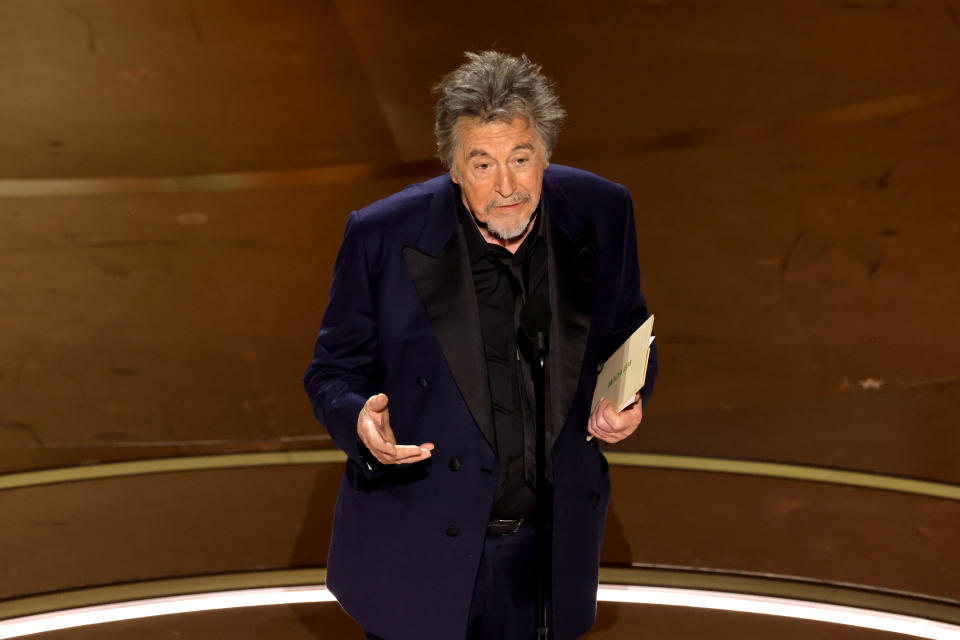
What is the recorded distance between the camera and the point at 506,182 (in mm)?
1931

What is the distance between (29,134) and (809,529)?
3.46 m

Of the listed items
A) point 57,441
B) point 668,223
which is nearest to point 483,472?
point 57,441

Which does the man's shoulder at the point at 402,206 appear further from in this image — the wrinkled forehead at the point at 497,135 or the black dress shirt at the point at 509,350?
the wrinkled forehead at the point at 497,135

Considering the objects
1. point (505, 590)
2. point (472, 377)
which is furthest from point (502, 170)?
point (505, 590)

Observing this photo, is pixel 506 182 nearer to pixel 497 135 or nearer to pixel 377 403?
pixel 497 135

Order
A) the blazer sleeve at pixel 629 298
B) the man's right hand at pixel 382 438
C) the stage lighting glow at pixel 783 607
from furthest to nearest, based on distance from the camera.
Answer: the stage lighting glow at pixel 783 607 → the blazer sleeve at pixel 629 298 → the man's right hand at pixel 382 438

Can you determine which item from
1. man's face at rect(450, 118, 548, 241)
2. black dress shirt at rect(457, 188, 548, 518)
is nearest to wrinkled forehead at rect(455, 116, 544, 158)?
man's face at rect(450, 118, 548, 241)

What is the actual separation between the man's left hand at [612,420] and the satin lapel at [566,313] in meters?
0.06

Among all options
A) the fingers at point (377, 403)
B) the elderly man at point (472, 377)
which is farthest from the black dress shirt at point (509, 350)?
the fingers at point (377, 403)

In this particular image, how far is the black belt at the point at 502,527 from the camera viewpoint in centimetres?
203

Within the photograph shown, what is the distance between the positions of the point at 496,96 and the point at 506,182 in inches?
5.5

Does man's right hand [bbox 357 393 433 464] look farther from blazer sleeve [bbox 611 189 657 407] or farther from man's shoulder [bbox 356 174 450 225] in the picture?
blazer sleeve [bbox 611 189 657 407]

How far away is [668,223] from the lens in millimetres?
4867

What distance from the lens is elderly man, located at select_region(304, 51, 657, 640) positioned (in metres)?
1.96
